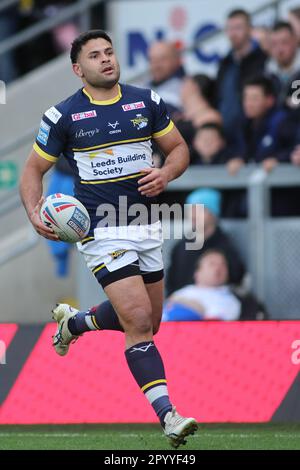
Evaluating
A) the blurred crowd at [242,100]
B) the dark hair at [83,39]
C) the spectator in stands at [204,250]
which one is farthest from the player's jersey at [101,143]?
the blurred crowd at [242,100]

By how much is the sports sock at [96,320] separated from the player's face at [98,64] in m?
1.45

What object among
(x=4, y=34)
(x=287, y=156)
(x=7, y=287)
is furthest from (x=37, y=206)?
(x=4, y=34)

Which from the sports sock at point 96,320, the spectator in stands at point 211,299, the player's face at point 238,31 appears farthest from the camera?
the player's face at point 238,31

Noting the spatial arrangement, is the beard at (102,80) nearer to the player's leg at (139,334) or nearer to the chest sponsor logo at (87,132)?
the chest sponsor logo at (87,132)

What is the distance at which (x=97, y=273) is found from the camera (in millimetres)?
7434

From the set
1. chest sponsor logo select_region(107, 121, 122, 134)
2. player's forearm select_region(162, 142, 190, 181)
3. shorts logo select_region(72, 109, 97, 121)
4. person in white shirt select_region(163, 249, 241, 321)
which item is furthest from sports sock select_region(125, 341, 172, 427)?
person in white shirt select_region(163, 249, 241, 321)

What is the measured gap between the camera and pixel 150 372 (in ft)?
23.5

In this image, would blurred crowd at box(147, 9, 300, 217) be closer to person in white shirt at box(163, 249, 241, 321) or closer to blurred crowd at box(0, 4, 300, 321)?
blurred crowd at box(0, 4, 300, 321)

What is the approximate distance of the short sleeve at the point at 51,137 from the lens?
7.41m

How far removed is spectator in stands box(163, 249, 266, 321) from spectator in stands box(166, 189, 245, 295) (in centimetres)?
7

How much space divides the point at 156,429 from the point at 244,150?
3.94 metres

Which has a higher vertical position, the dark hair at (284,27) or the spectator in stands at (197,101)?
the dark hair at (284,27)

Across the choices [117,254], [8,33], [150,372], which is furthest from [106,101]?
[8,33]
